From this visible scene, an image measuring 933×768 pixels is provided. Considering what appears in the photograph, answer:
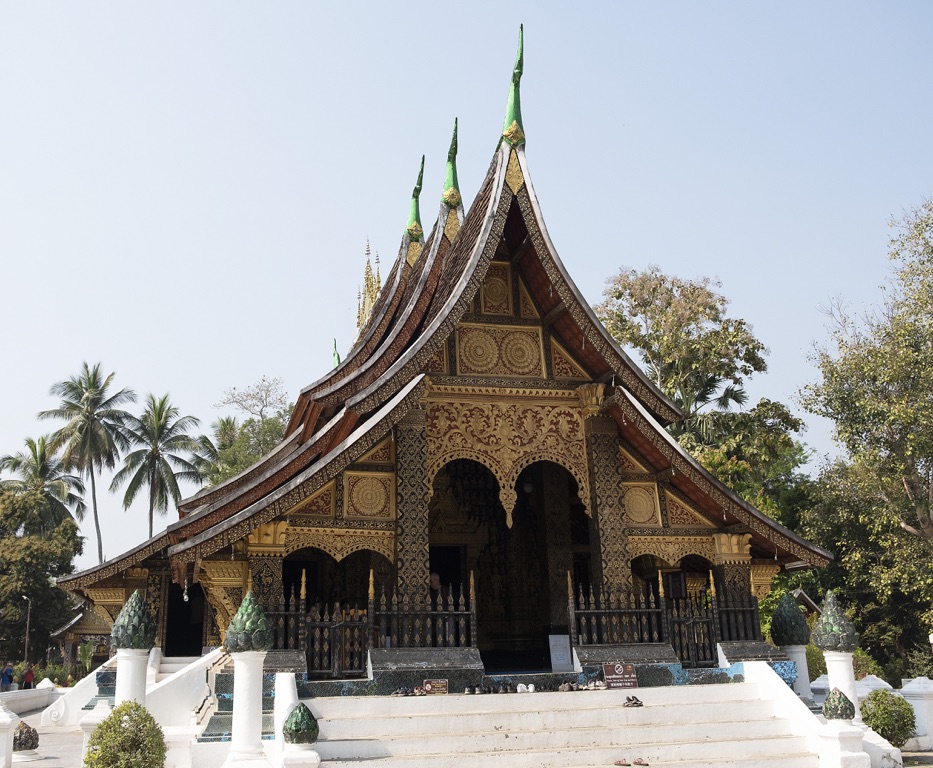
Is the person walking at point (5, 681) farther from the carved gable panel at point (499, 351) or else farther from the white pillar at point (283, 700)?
the white pillar at point (283, 700)

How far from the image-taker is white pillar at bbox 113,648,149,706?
312 inches

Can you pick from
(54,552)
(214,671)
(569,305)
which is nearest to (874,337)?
(569,305)

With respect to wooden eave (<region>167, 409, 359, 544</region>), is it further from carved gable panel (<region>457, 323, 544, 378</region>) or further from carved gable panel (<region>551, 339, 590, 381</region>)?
carved gable panel (<region>551, 339, 590, 381</region>)

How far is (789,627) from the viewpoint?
33.5 ft

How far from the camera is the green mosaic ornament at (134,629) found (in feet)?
25.8

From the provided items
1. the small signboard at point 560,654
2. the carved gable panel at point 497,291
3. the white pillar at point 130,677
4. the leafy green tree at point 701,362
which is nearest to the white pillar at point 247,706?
the white pillar at point 130,677

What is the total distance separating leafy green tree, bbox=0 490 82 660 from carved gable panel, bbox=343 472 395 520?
95.3 ft

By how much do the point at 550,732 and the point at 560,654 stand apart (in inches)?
91.7

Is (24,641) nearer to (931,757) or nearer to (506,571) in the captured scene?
(506,571)

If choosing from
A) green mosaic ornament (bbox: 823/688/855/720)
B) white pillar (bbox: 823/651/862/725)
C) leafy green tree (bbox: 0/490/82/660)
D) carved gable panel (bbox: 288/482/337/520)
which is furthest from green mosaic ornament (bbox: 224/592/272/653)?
leafy green tree (bbox: 0/490/82/660)

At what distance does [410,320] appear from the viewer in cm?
1166

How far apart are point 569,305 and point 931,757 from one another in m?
7.16

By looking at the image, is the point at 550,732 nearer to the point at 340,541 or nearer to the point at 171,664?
the point at 340,541

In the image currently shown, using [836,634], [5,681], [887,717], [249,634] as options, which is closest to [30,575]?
[5,681]
